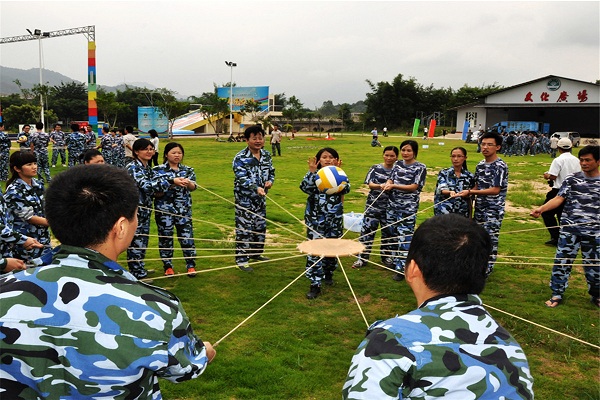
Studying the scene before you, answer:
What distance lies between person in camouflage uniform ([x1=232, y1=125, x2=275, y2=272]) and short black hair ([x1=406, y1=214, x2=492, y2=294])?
A: 4.58 m

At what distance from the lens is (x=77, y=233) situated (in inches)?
62.2

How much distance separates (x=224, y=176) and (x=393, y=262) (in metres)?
9.46

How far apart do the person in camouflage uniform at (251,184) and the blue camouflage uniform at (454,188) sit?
90.4 inches

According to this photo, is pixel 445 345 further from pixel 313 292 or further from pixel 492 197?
pixel 492 197

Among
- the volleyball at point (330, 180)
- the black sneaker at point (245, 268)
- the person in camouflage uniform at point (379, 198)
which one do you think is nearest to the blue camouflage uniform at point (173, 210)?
the black sneaker at point (245, 268)

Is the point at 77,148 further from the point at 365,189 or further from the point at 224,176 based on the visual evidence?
the point at 365,189

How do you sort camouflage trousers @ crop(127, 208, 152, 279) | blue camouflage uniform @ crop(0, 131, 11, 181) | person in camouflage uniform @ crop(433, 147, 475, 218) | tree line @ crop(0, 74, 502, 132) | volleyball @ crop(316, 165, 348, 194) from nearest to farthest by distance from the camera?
volleyball @ crop(316, 165, 348, 194), camouflage trousers @ crop(127, 208, 152, 279), person in camouflage uniform @ crop(433, 147, 475, 218), blue camouflage uniform @ crop(0, 131, 11, 181), tree line @ crop(0, 74, 502, 132)

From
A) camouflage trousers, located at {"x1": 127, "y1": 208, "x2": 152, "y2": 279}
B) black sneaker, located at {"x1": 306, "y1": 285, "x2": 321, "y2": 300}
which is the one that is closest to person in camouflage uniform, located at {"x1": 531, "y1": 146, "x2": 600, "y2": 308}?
black sneaker, located at {"x1": 306, "y1": 285, "x2": 321, "y2": 300}

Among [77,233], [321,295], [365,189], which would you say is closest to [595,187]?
[321,295]

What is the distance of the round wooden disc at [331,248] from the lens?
425 centimetres

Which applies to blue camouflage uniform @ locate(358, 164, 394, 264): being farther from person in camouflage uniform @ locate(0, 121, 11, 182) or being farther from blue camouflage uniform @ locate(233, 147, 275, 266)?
person in camouflage uniform @ locate(0, 121, 11, 182)

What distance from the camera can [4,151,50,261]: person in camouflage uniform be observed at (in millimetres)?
4516

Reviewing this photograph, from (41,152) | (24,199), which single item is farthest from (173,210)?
(41,152)

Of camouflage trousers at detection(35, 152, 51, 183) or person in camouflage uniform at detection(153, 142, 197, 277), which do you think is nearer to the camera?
person in camouflage uniform at detection(153, 142, 197, 277)
